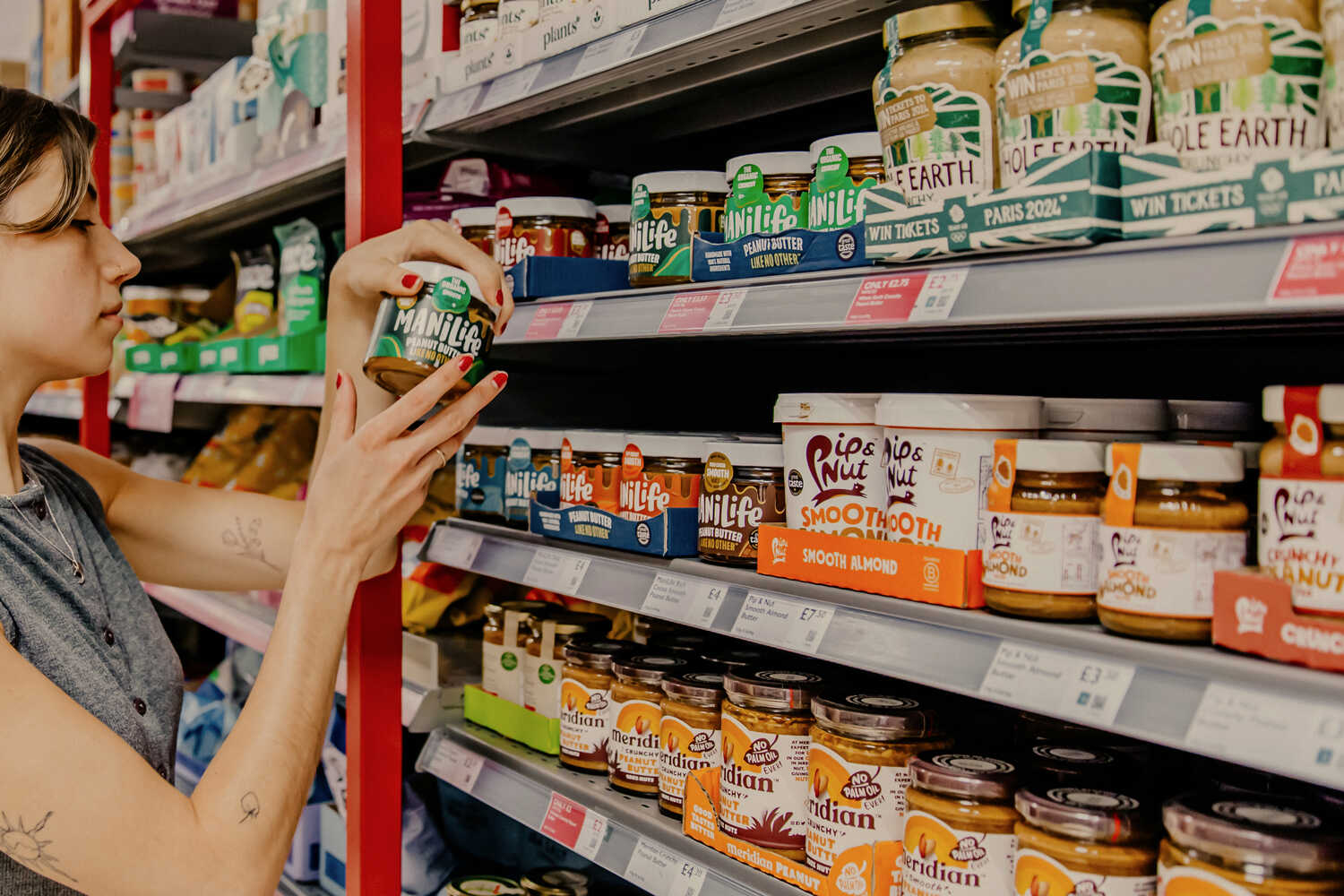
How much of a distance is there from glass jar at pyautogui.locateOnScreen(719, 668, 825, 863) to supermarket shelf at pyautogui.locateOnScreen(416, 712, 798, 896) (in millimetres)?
44

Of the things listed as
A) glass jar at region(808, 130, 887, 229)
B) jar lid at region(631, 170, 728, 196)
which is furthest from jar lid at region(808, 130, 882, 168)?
jar lid at region(631, 170, 728, 196)

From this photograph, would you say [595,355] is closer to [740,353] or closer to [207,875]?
[740,353]

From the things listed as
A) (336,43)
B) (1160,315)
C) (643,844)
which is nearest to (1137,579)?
(1160,315)

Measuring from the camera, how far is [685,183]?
143 centimetres

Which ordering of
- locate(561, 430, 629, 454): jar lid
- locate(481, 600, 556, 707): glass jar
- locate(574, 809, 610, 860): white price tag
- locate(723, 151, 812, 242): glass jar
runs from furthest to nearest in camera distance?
locate(481, 600, 556, 707): glass jar → locate(561, 430, 629, 454): jar lid → locate(574, 809, 610, 860): white price tag → locate(723, 151, 812, 242): glass jar

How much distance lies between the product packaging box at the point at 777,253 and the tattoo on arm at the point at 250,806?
29.6 inches

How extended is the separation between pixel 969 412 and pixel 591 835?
772 millimetres

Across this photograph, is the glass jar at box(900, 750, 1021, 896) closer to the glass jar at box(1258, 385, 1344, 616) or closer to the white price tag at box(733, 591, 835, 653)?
the white price tag at box(733, 591, 835, 653)

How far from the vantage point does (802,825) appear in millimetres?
1243

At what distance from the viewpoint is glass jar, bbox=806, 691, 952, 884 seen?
1.14 m

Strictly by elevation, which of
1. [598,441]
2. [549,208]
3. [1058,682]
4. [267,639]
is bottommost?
[267,639]

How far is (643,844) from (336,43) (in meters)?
1.58

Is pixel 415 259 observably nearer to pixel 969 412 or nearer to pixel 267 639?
pixel 969 412

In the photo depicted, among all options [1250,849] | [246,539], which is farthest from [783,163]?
[246,539]
